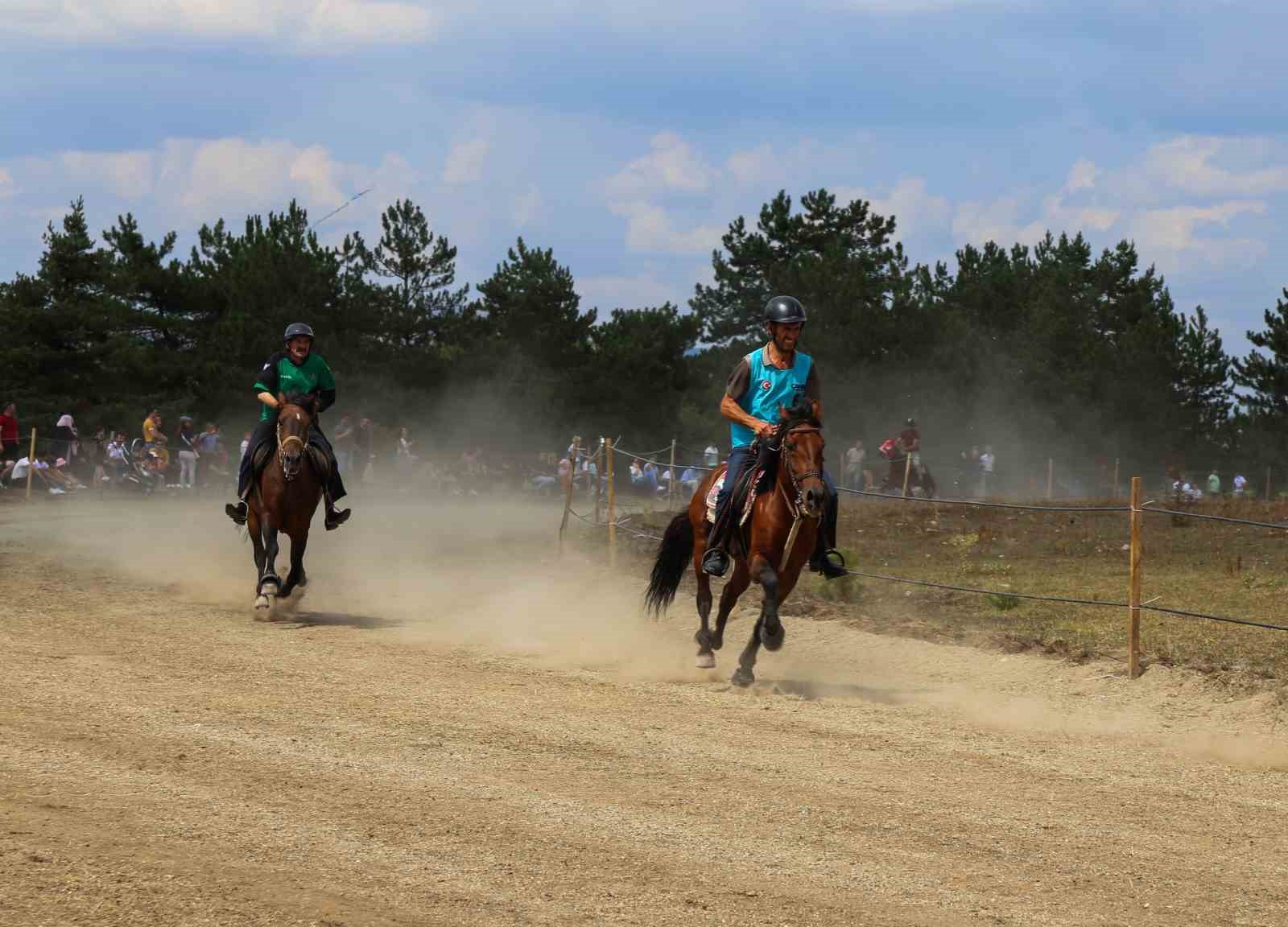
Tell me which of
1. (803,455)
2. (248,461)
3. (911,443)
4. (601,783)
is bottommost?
(601,783)

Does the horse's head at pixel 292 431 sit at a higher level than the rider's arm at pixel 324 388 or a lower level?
lower

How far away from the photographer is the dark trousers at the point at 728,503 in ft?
36.3

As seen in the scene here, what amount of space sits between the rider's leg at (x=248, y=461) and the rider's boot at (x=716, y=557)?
203 inches

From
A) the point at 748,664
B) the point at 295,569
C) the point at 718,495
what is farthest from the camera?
the point at 295,569

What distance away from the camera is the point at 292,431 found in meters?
13.9

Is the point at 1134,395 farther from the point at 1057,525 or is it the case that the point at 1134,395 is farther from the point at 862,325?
the point at 1057,525

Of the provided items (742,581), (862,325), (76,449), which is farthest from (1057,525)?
(862,325)

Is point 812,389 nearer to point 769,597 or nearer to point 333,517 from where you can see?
point 769,597

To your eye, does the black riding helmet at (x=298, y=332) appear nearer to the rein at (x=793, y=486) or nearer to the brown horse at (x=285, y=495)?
the brown horse at (x=285, y=495)

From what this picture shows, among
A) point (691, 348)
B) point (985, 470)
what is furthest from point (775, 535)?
point (691, 348)

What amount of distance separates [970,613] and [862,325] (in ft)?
141

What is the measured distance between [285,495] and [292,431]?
27.5 inches

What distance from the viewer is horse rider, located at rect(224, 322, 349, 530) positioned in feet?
46.9

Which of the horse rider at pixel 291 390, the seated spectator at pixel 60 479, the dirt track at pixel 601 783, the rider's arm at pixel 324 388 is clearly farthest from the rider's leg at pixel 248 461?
the seated spectator at pixel 60 479
